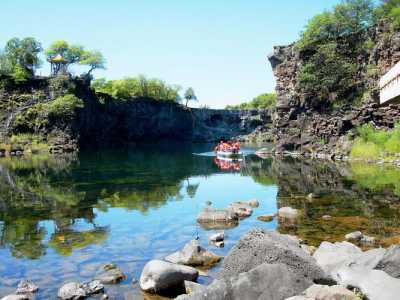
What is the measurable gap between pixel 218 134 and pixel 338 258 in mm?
143520

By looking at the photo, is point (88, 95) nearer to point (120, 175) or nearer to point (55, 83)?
point (55, 83)

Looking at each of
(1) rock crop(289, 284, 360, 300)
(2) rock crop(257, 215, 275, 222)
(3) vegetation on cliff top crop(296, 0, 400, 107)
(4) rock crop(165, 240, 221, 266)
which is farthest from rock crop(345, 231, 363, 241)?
(3) vegetation on cliff top crop(296, 0, 400, 107)

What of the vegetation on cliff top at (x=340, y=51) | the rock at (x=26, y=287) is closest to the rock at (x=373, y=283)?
the rock at (x=26, y=287)

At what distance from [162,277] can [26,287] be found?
14.1 feet

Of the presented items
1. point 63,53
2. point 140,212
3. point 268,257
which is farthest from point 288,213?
point 63,53

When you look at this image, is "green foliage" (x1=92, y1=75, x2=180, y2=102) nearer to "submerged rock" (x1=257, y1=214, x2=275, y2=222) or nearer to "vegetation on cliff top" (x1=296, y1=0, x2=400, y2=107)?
"vegetation on cliff top" (x1=296, y1=0, x2=400, y2=107)

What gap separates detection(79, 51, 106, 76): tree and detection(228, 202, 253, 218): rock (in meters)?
91.9

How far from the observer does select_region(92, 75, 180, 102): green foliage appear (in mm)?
128875

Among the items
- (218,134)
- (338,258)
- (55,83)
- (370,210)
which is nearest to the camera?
(338,258)

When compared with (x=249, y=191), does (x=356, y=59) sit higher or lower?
higher

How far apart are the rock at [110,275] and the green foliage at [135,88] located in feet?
363

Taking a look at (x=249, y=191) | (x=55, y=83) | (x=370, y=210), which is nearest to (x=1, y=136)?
(x=55, y=83)

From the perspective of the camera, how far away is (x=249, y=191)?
121 feet

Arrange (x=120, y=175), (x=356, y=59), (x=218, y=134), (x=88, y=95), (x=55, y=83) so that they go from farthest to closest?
(x=218, y=134)
(x=88, y=95)
(x=55, y=83)
(x=356, y=59)
(x=120, y=175)
